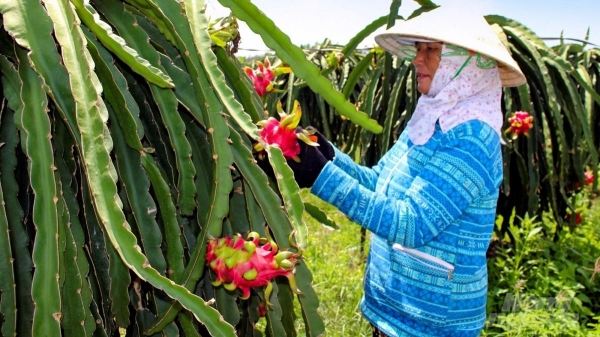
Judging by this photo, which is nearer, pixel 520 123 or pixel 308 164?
pixel 308 164

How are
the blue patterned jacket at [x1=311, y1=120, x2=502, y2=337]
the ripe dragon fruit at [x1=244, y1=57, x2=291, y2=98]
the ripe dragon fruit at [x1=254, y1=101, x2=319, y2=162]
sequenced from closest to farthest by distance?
the ripe dragon fruit at [x1=254, y1=101, x2=319, y2=162] < the ripe dragon fruit at [x1=244, y1=57, x2=291, y2=98] < the blue patterned jacket at [x1=311, y1=120, x2=502, y2=337]

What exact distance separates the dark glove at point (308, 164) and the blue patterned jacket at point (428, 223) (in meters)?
0.02

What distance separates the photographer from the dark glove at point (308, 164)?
1.19 metres

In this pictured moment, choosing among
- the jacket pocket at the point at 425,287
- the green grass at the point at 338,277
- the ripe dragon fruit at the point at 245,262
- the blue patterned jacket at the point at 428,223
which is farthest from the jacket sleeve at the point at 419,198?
the green grass at the point at 338,277

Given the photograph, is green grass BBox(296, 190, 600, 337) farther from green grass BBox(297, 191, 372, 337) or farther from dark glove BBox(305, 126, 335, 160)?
dark glove BBox(305, 126, 335, 160)

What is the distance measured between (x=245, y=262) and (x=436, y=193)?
2.29 ft

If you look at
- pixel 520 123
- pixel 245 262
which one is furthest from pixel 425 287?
pixel 520 123

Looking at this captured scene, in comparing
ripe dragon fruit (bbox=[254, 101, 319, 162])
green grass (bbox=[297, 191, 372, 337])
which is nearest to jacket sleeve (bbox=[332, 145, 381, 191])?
ripe dragon fruit (bbox=[254, 101, 319, 162])

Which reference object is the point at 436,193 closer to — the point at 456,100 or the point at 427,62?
the point at 456,100

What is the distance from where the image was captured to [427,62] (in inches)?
59.9

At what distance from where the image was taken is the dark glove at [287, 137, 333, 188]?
46.7 inches

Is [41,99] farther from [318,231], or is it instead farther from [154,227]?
[318,231]

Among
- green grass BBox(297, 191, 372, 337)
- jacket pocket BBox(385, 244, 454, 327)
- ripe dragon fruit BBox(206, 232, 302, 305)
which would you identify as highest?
ripe dragon fruit BBox(206, 232, 302, 305)

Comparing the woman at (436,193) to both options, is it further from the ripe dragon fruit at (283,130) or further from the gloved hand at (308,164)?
the ripe dragon fruit at (283,130)
